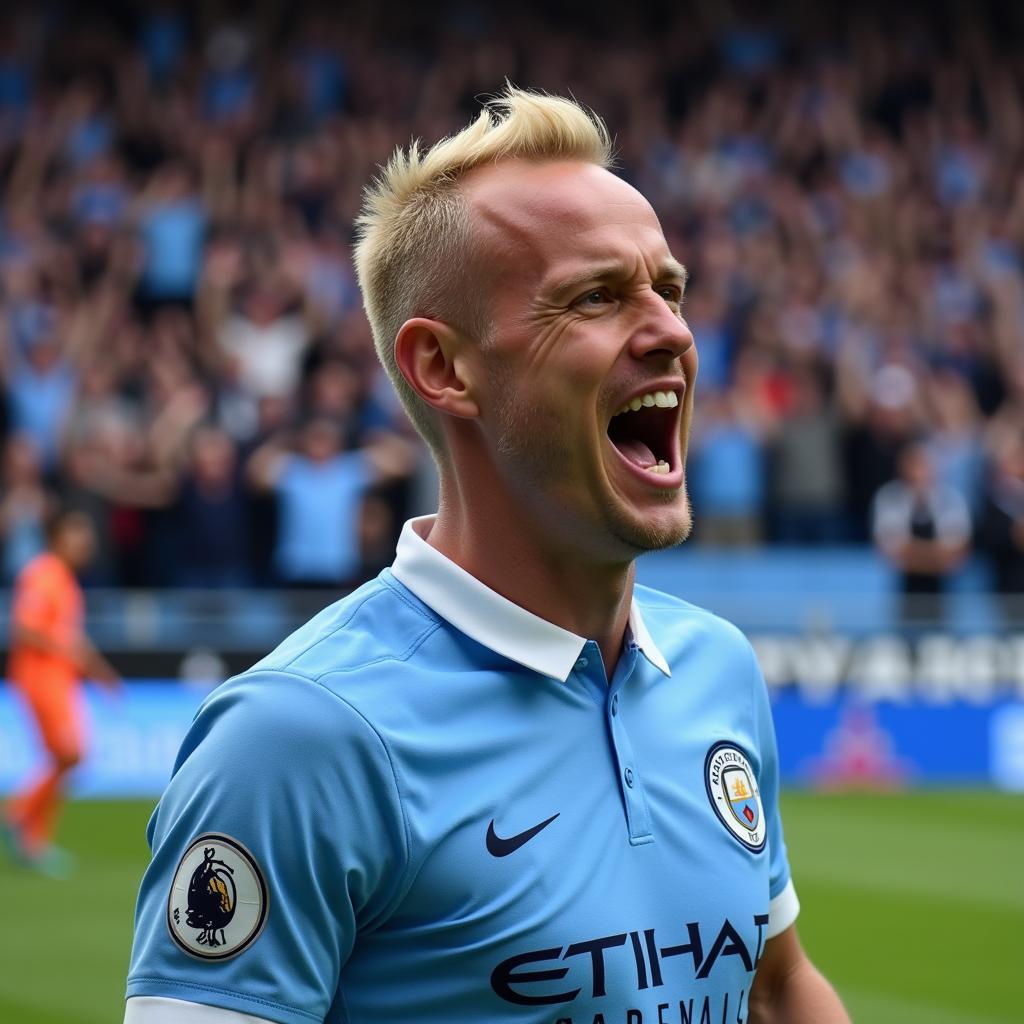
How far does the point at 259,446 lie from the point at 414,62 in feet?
29.4

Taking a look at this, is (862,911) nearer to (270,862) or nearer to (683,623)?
(683,623)

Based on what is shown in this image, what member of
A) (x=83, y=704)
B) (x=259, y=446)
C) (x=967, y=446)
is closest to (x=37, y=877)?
(x=83, y=704)

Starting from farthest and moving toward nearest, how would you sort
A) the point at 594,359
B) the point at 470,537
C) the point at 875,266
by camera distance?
the point at 875,266 < the point at 470,537 < the point at 594,359

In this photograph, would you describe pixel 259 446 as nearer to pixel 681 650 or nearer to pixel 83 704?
pixel 83 704

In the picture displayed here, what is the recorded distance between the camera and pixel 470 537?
Result: 2.40 metres

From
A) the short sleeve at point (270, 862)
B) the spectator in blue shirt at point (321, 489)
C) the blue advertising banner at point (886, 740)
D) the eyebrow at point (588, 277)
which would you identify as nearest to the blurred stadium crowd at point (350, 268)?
the spectator in blue shirt at point (321, 489)

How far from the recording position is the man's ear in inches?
90.4

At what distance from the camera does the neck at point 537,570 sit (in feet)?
7.72

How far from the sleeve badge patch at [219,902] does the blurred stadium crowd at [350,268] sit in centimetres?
1111

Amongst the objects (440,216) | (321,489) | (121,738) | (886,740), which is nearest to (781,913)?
(440,216)

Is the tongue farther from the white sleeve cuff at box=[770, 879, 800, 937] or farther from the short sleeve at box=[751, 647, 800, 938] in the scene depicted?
the white sleeve cuff at box=[770, 879, 800, 937]

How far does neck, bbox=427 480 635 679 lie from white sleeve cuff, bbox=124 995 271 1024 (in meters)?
0.66

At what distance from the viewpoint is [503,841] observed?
215 cm

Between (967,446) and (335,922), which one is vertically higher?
(967,446)
